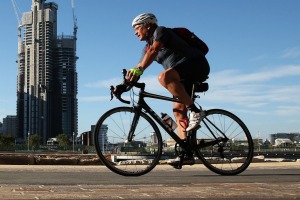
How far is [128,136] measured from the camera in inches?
218

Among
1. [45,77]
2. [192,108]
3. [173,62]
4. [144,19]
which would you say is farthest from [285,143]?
[144,19]

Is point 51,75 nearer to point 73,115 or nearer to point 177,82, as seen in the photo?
point 73,115

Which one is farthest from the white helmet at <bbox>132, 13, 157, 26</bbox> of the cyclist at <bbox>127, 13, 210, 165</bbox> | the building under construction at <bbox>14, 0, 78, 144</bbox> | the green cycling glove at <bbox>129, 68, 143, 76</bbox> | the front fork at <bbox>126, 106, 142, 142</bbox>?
the building under construction at <bbox>14, 0, 78, 144</bbox>

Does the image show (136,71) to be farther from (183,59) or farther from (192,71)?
(192,71)

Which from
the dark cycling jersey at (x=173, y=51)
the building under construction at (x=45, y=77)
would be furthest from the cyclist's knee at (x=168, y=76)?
the building under construction at (x=45, y=77)

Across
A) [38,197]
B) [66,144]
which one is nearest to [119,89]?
[38,197]

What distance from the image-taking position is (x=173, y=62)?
17.0 feet

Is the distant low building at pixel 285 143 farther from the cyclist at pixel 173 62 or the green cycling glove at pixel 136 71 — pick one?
the green cycling glove at pixel 136 71

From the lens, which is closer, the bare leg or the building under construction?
the bare leg

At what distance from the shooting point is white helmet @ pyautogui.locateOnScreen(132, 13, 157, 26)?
16.6 feet

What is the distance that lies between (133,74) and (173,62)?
1.76ft

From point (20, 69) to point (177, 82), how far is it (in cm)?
18121

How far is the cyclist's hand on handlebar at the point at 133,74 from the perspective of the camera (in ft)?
16.2

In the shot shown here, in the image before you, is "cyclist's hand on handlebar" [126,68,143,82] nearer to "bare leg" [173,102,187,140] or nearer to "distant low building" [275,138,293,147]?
"bare leg" [173,102,187,140]
